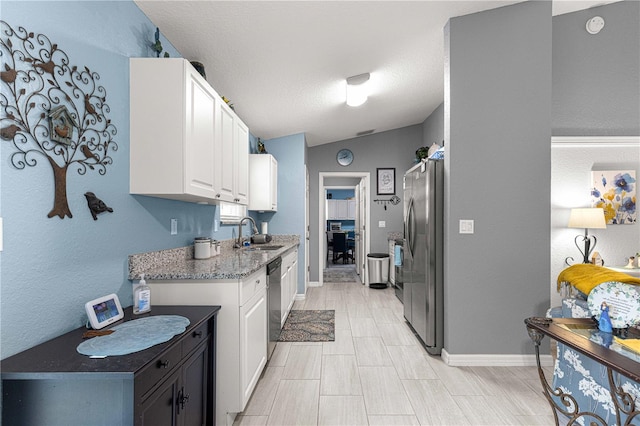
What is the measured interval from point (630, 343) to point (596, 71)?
3618mm

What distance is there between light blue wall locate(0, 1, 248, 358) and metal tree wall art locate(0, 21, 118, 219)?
34mm

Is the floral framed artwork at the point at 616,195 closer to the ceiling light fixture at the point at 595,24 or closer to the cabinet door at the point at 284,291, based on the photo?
the ceiling light fixture at the point at 595,24

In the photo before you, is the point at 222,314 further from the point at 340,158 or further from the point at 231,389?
the point at 340,158

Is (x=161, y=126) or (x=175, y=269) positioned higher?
(x=161, y=126)

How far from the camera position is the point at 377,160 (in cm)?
584

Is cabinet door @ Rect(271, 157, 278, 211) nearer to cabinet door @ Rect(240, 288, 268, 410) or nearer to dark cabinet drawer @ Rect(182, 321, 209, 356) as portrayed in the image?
cabinet door @ Rect(240, 288, 268, 410)

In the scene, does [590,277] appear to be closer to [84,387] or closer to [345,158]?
[84,387]

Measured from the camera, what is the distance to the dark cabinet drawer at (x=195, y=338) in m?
1.36

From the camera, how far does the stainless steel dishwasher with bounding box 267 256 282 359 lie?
2512mm

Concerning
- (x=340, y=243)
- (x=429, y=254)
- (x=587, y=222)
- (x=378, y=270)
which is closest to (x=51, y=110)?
(x=429, y=254)

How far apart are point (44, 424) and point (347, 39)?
297 centimetres

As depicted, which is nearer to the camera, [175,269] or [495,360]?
[175,269]

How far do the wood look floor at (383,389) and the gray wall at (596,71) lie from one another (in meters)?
2.76

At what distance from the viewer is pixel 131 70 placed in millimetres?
1802
